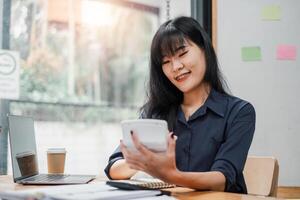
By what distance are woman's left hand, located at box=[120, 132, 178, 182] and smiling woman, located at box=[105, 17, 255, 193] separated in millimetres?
227

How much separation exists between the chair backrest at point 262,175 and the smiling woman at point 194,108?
0.18 m

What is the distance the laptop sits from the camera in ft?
4.76

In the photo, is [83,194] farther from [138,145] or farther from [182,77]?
[182,77]

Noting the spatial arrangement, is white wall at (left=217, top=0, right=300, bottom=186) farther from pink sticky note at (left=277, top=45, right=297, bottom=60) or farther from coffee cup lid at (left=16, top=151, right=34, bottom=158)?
coffee cup lid at (left=16, top=151, right=34, bottom=158)

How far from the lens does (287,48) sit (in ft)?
7.64

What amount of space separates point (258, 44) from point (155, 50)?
1.04 metres

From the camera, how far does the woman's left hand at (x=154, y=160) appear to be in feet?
3.51

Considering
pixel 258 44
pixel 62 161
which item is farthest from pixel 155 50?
pixel 258 44

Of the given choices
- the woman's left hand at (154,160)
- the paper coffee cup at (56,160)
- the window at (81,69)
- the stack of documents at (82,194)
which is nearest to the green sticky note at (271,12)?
the window at (81,69)

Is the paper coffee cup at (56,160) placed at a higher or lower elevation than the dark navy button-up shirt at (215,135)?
lower

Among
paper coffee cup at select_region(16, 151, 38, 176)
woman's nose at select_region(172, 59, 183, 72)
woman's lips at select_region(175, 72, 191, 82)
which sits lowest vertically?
paper coffee cup at select_region(16, 151, 38, 176)

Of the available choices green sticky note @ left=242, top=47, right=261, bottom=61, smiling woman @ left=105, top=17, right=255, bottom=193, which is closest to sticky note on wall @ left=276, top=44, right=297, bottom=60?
green sticky note @ left=242, top=47, right=261, bottom=61

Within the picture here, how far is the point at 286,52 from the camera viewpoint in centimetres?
233

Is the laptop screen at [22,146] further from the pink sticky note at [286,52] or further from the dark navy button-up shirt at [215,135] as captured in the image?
the pink sticky note at [286,52]
